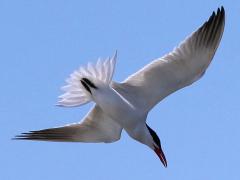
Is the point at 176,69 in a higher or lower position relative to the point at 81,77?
lower

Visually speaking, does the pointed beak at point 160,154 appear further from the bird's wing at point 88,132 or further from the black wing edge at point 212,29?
the black wing edge at point 212,29

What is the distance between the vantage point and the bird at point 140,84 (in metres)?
13.8

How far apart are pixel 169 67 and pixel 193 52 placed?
37 cm

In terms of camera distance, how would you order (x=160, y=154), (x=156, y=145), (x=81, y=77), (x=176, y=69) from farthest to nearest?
(x=160, y=154) < (x=156, y=145) < (x=176, y=69) < (x=81, y=77)

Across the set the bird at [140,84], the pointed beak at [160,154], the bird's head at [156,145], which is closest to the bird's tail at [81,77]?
the bird at [140,84]

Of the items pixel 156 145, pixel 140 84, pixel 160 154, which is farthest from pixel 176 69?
pixel 160 154

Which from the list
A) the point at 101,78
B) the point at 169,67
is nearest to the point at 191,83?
the point at 169,67

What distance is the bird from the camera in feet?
45.3

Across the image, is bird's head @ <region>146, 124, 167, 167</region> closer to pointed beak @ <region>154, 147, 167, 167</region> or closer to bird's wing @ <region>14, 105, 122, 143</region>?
pointed beak @ <region>154, 147, 167, 167</region>

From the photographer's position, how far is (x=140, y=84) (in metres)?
14.3

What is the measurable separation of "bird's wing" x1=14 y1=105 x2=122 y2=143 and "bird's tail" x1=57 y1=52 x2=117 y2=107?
77cm

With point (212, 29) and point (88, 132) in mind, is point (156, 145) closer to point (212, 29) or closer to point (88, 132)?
point (88, 132)

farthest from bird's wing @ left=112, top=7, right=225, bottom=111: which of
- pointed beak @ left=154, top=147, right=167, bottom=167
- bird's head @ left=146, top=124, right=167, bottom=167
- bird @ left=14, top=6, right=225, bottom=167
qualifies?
pointed beak @ left=154, top=147, right=167, bottom=167

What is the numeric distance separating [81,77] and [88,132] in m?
1.40
